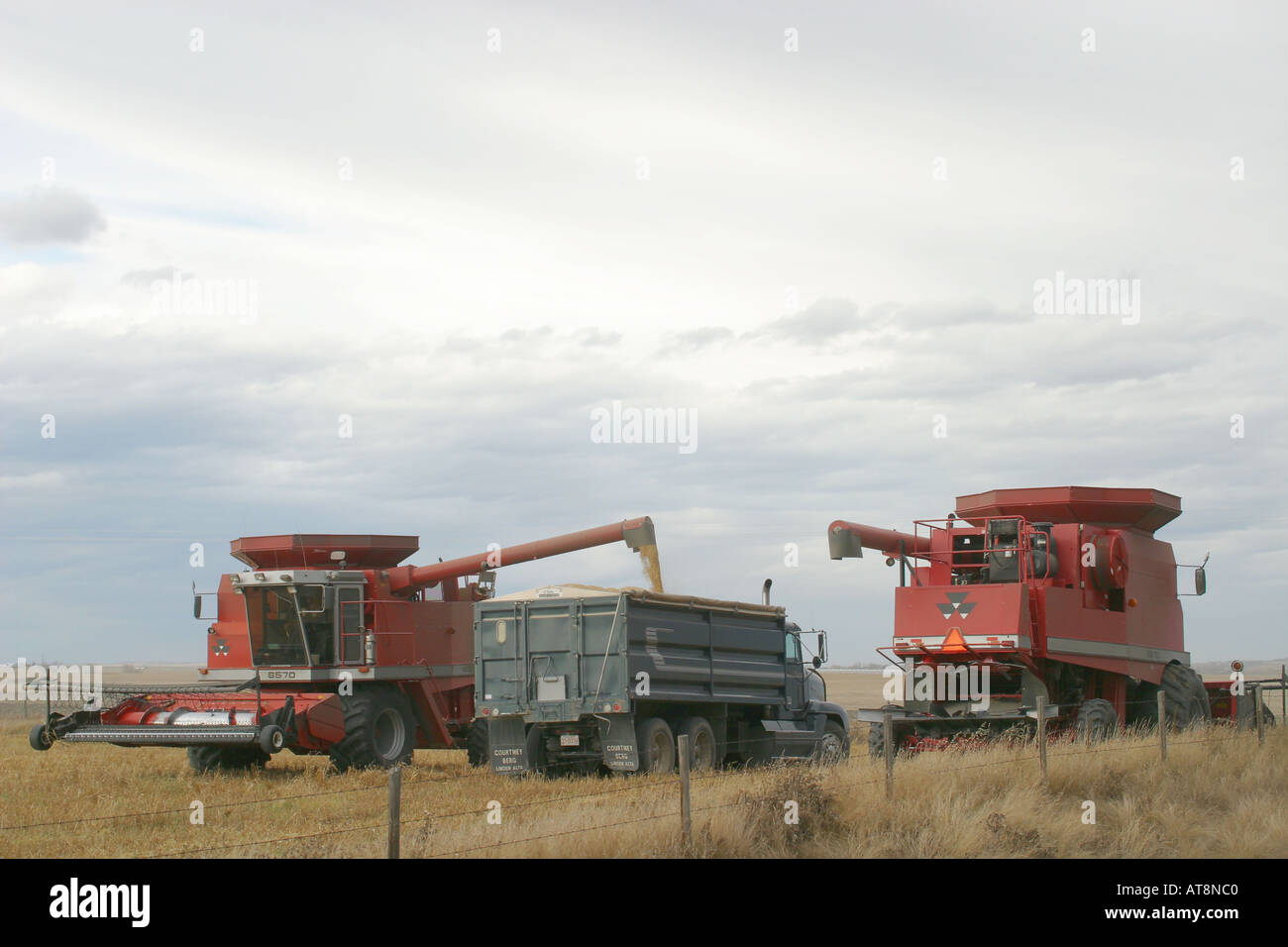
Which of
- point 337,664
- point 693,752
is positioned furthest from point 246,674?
point 693,752

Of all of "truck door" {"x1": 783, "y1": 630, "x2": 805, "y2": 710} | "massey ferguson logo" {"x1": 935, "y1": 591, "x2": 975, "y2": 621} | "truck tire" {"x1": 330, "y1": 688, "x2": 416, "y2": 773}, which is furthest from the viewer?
"truck door" {"x1": 783, "y1": 630, "x2": 805, "y2": 710}

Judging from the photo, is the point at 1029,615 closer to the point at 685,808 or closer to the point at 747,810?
the point at 747,810

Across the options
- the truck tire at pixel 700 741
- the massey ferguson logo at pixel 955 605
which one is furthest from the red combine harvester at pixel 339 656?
the massey ferguson logo at pixel 955 605

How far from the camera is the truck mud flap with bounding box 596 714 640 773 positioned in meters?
18.4

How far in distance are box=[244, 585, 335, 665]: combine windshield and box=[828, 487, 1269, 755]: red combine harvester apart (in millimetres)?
8212

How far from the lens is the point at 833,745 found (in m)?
23.0

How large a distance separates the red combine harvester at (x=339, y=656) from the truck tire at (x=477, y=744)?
23 millimetres

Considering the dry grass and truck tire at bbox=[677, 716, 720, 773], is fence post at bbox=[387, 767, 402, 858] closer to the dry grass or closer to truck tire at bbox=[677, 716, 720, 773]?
the dry grass

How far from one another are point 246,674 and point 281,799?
597cm

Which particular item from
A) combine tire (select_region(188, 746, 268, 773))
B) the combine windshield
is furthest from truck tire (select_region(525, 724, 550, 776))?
combine tire (select_region(188, 746, 268, 773))

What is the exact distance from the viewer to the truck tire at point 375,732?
805 inches

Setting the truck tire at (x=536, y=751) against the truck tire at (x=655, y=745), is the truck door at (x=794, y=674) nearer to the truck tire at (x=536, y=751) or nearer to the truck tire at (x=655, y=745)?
the truck tire at (x=655, y=745)

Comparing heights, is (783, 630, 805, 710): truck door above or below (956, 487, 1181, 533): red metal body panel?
below

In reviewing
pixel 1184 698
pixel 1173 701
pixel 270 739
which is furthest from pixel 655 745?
pixel 1184 698
